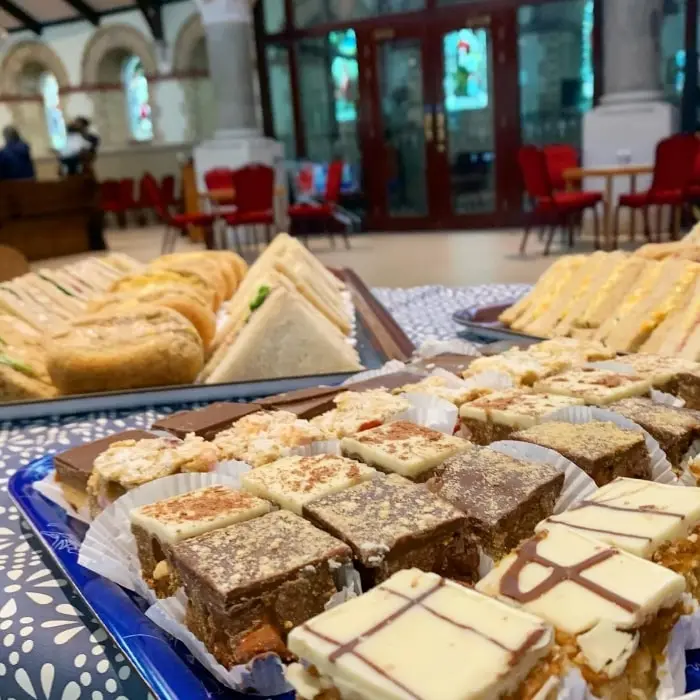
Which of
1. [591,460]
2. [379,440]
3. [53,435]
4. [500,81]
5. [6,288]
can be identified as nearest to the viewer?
[591,460]

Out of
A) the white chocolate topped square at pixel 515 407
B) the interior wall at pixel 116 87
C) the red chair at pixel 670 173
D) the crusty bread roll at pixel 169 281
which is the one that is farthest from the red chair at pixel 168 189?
the white chocolate topped square at pixel 515 407

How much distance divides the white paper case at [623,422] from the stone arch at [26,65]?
1639 cm

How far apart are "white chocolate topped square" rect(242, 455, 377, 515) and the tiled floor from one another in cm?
459

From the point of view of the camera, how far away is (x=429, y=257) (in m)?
7.95

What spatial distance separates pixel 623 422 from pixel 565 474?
0.20 m

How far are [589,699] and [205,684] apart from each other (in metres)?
0.37

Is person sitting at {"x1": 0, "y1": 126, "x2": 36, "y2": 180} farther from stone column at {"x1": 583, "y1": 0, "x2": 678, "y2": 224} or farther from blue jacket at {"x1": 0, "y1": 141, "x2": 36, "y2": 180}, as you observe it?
stone column at {"x1": 583, "y1": 0, "x2": 678, "y2": 224}

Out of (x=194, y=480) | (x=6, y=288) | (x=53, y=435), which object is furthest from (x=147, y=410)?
(x=6, y=288)

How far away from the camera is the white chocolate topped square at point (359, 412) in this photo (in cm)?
Result: 126

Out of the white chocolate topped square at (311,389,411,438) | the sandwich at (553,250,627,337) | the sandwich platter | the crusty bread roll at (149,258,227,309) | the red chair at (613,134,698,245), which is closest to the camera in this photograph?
the white chocolate topped square at (311,389,411,438)

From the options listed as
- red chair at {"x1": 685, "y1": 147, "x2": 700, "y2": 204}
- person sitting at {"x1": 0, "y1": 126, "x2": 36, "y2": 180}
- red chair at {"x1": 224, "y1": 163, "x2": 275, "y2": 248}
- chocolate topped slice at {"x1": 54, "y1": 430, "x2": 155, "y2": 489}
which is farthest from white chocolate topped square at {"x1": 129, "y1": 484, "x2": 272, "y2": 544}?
person sitting at {"x1": 0, "y1": 126, "x2": 36, "y2": 180}

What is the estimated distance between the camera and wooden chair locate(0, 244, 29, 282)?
3344mm

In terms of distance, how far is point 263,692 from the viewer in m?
0.73

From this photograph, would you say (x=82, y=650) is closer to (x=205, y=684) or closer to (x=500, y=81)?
(x=205, y=684)
